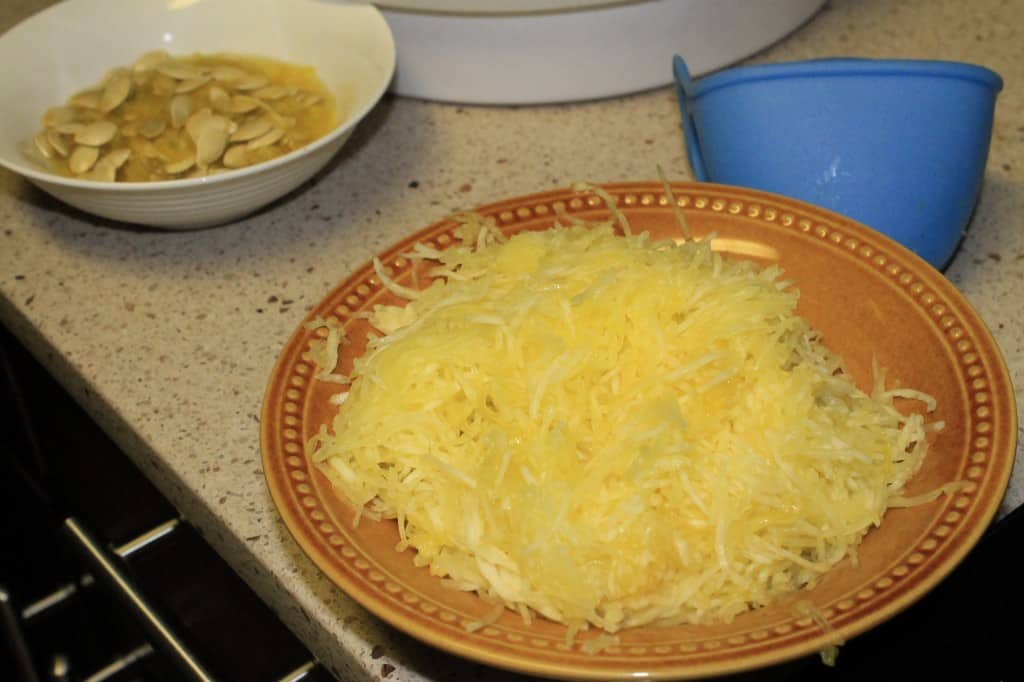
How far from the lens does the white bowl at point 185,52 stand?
1.24 m

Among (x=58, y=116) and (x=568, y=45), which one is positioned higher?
(x=568, y=45)

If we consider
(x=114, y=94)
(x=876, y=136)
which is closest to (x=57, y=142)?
(x=114, y=94)

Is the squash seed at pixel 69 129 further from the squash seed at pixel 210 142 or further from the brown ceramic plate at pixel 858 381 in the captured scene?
the brown ceramic plate at pixel 858 381

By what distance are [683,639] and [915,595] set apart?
0.16m

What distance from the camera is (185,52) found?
5.03ft

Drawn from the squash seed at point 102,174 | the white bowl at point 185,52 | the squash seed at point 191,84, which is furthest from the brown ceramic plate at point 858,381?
the squash seed at point 191,84

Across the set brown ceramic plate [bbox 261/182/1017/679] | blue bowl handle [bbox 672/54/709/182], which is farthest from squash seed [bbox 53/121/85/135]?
blue bowl handle [bbox 672/54/709/182]

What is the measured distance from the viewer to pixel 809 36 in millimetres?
1632

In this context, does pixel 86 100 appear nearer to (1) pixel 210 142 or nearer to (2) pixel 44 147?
(2) pixel 44 147

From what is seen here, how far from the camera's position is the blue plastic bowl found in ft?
3.58

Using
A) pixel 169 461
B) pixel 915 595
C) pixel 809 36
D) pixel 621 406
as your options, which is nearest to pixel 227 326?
pixel 169 461

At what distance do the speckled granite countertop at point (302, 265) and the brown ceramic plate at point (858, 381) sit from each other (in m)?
0.14

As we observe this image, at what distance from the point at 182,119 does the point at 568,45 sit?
0.52 m

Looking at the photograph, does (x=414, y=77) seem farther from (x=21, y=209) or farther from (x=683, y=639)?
(x=683, y=639)
